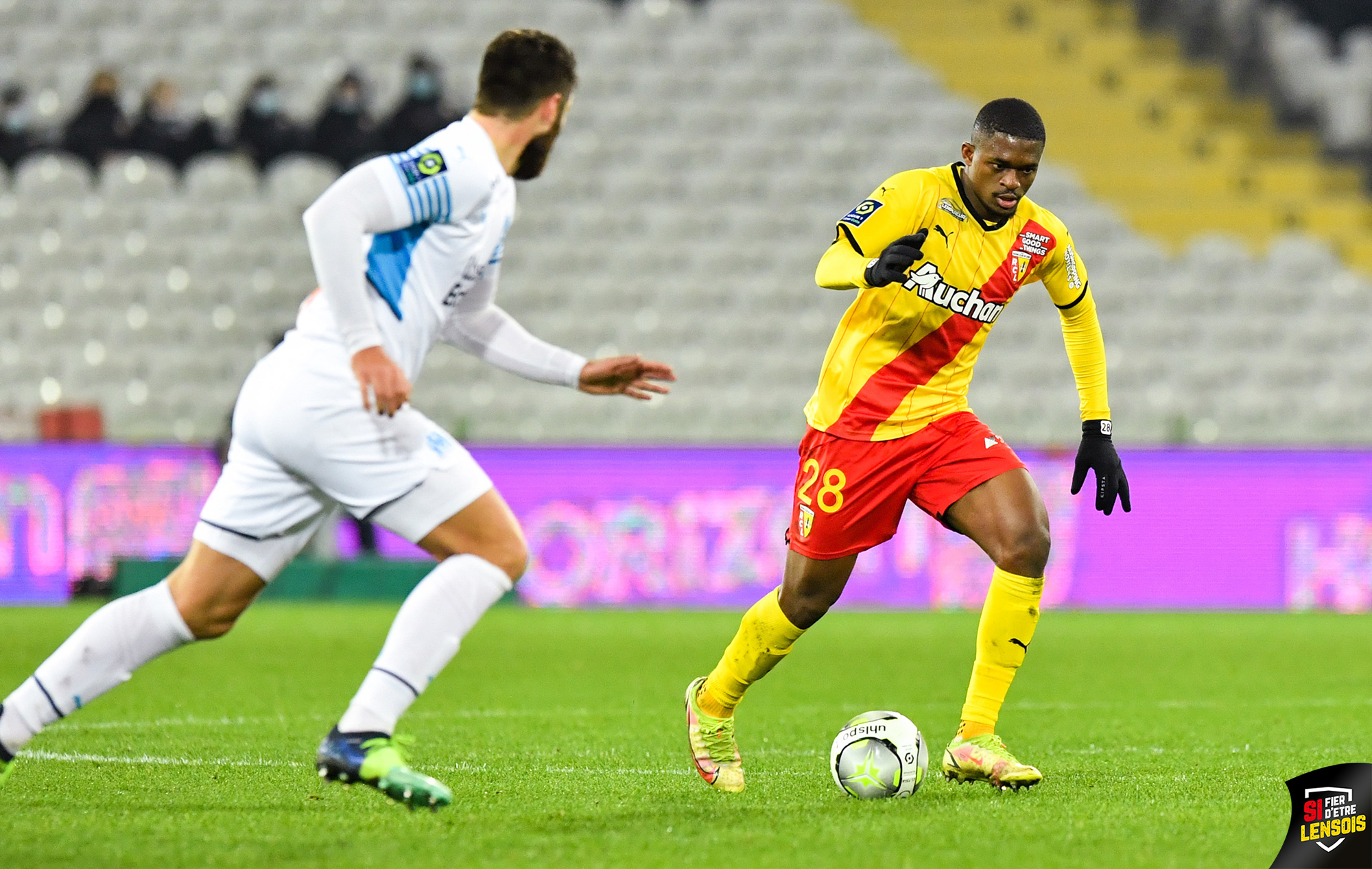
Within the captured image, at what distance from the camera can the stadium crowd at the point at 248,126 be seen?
16797 millimetres

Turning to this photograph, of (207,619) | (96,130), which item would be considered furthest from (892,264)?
(96,130)

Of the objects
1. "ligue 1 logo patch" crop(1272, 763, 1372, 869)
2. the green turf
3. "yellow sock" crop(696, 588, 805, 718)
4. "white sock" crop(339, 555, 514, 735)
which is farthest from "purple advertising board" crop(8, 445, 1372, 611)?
"ligue 1 logo patch" crop(1272, 763, 1372, 869)

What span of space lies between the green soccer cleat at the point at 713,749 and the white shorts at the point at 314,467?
1.41 meters

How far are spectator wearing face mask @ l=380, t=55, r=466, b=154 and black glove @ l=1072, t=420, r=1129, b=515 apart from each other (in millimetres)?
11950

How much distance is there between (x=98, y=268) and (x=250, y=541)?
13.6 metres

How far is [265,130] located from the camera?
56.8ft

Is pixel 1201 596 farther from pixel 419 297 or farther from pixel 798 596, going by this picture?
pixel 419 297

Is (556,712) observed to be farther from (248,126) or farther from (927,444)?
(248,126)

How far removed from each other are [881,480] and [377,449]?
1.81 meters

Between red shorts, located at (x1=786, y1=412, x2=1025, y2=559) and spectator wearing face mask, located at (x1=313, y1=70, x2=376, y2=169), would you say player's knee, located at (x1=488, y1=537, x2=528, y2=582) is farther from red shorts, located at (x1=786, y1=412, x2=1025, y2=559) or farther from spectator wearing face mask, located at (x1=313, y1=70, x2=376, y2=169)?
spectator wearing face mask, located at (x1=313, y1=70, x2=376, y2=169)

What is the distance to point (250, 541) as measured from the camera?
433 cm

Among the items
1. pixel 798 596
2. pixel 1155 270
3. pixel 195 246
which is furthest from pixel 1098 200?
pixel 798 596

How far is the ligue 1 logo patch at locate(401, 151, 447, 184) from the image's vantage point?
414cm

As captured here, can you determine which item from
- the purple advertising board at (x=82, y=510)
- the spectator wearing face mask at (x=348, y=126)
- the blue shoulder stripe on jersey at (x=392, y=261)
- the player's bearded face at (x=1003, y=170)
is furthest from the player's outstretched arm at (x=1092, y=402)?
the spectator wearing face mask at (x=348, y=126)
